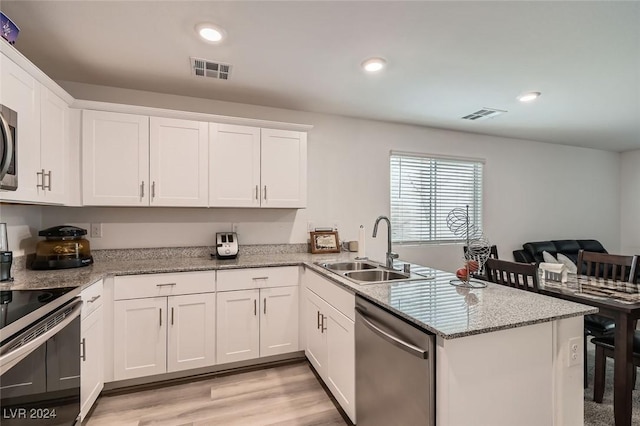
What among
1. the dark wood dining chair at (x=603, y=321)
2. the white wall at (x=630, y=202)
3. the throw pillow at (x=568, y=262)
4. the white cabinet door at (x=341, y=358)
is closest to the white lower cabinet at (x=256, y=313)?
the white cabinet door at (x=341, y=358)

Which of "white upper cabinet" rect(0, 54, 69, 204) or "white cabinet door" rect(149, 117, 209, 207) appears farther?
"white cabinet door" rect(149, 117, 209, 207)

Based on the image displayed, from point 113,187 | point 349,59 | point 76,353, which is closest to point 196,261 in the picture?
point 113,187

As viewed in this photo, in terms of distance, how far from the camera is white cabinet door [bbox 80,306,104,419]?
1.88 meters

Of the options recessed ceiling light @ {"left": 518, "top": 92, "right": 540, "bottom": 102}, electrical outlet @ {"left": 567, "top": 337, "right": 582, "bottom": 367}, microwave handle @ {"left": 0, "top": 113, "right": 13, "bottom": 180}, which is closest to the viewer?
electrical outlet @ {"left": 567, "top": 337, "right": 582, "bottom": 367}

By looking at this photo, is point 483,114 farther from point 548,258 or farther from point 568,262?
point 568,262

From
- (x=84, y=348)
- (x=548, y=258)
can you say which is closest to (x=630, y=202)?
(x=548, y=258)

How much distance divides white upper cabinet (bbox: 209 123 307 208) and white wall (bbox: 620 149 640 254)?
5.90 m

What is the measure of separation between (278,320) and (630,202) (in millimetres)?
6376

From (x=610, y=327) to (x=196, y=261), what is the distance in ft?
11.1

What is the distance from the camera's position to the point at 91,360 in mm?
Result: 2006

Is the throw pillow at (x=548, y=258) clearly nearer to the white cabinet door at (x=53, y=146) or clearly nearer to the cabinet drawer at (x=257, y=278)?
the cabinet drawer at (x=257, y=278)

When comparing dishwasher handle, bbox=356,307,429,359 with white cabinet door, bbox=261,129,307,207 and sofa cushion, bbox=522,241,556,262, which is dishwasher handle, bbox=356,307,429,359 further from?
sofa cushion, bbox=522,241,556,262

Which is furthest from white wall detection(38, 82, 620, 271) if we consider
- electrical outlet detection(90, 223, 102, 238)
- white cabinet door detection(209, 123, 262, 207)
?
white cabinet door detection(209, 123, 262, 207)

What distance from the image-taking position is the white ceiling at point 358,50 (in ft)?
5.66
